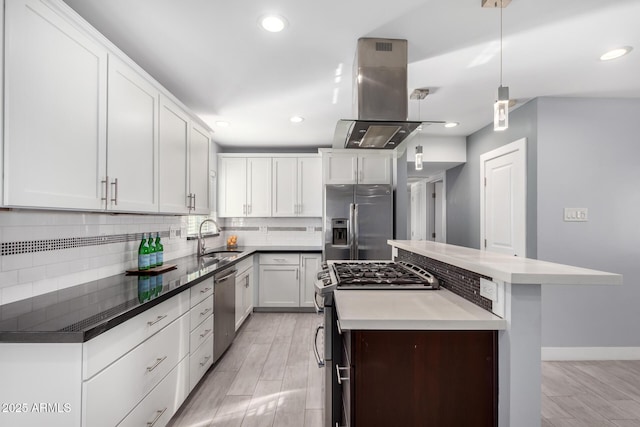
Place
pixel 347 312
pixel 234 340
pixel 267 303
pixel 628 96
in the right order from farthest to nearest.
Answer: pixel 267 303
pixel 234 340
pixel 628 96
pixel 347 312

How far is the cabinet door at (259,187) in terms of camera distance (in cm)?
452

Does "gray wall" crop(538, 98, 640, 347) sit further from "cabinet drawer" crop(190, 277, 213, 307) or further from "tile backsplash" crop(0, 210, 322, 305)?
"tile backsplash" crop(0, 210, 322, 305)

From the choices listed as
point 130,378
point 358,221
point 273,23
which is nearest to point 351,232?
point 358,221

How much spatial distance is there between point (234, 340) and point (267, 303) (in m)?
1.00

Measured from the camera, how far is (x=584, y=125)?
2969 mm

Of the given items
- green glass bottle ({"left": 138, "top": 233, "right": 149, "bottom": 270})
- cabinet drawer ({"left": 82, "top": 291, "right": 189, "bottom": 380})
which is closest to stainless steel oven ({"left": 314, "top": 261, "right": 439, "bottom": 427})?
cabinet drawer ({"left": 82, "top": 291, "right": 189, "bottom": 380})

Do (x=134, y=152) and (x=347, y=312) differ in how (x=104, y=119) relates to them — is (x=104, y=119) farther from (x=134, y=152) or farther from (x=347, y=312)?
(x=347, y=312)

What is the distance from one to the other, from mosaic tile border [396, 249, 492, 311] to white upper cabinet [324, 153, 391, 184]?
211 cm

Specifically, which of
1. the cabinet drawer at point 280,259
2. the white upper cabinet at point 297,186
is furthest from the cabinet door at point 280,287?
the white upper cabinet at point 297,186

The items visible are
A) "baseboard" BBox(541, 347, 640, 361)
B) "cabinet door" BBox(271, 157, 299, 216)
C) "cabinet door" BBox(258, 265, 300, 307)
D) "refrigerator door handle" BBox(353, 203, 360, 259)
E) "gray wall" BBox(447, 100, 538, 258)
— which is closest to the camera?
"baseboard" BBox(541, 347, 640, 361)

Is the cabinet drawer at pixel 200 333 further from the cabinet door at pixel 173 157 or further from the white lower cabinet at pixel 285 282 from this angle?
the white lower cabinet at pixel 285 282

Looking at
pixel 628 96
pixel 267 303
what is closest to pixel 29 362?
pixel 267 303

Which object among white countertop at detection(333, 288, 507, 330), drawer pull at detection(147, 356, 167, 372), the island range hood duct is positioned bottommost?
drawer pull at detection(147, 356, 167, 372)

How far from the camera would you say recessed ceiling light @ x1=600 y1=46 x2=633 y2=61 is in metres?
2.09
